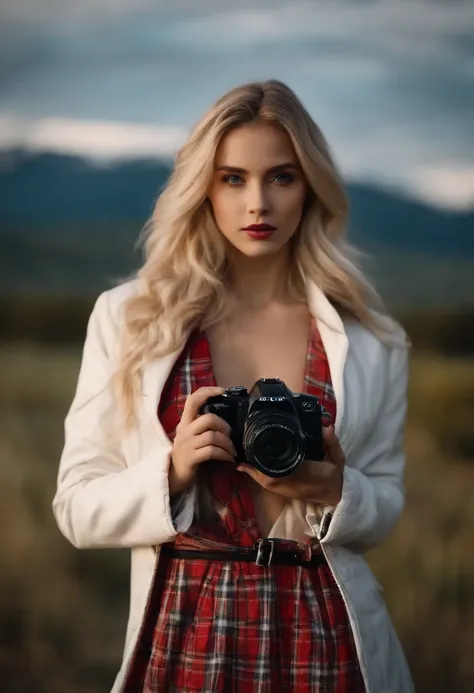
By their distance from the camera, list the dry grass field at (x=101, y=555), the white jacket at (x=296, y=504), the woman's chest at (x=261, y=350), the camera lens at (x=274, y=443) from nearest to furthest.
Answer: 1. the camera lens at (x=274, y=443)
2. the white jacket at (x=296, y=504)
3. the woman's chest at (x=261, y=350)
4. the dry grass field at (x=101, y=555)

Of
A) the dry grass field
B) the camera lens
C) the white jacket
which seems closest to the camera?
the camera lens

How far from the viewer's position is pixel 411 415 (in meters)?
1.75

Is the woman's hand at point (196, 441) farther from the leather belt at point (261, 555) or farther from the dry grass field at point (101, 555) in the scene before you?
the dry grass field at point (101, 555)

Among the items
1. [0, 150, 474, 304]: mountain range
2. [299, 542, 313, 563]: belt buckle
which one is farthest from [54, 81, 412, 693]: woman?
[0, 150, 474, 304]: mountain range

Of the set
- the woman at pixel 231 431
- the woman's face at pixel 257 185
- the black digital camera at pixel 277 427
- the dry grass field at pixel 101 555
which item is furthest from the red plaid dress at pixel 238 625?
the dry grass field at pixel 101 555

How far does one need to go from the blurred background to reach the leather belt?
0.59 metres

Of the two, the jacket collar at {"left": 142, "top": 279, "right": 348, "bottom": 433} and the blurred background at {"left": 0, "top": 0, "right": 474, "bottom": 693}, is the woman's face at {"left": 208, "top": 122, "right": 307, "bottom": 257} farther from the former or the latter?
the blurred background at {"left": 0, "top": 0, "right": 474, "bottom": 693}

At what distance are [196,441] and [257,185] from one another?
12.7 inches

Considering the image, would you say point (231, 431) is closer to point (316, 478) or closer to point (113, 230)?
point (316, 478)

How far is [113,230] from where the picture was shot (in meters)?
1.74

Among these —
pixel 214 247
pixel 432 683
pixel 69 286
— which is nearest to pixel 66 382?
pixel 69 286

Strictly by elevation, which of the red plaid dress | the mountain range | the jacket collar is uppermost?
the mountain range

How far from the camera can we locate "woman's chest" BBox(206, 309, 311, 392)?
126 cm

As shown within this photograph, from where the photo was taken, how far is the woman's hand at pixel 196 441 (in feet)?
3.63
